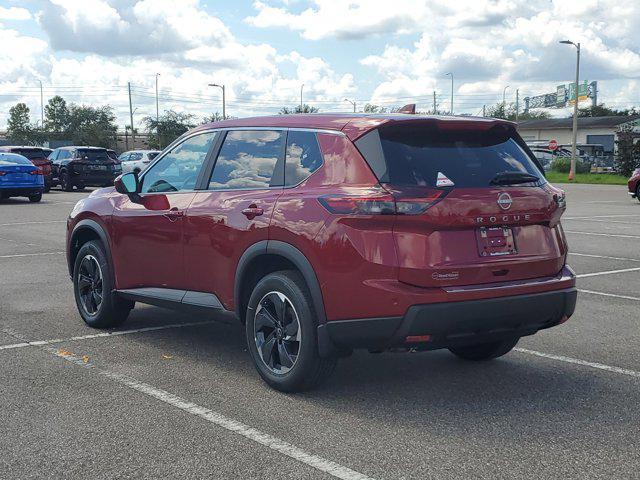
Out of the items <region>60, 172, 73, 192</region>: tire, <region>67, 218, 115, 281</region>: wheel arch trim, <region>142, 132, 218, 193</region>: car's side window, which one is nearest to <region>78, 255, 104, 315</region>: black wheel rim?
<region>67, 218, 115, 281</region>: wheel arch trim

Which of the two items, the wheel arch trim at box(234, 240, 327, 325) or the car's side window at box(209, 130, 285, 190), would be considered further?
the car's side window at box(209, 130, 285, 190)

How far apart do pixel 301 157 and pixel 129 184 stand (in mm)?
1912

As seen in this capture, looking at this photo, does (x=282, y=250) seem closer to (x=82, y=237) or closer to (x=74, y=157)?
(x=82, y=237)

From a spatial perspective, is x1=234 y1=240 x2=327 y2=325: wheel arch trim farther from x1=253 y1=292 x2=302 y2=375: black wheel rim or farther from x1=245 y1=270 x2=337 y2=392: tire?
x1=253 y1=292 x2=302 y2=375: black wheel rim

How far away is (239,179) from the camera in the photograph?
228 inches

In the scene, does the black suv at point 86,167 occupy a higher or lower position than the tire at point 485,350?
higher

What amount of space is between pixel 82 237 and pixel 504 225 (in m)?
4.04

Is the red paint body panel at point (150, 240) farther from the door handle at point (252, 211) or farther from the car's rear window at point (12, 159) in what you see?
the car's rear window at point (12, 159)

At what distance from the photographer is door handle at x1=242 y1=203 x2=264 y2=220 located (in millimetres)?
5407

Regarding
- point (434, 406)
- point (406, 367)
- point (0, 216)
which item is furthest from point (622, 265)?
point (0, 216)

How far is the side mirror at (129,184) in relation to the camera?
670 centimetres

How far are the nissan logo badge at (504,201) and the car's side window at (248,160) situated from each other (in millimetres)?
1404

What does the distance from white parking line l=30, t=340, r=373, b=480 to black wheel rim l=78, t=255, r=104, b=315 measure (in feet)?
3.60

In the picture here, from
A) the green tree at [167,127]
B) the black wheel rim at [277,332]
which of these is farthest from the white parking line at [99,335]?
the green tree at [167,127]
